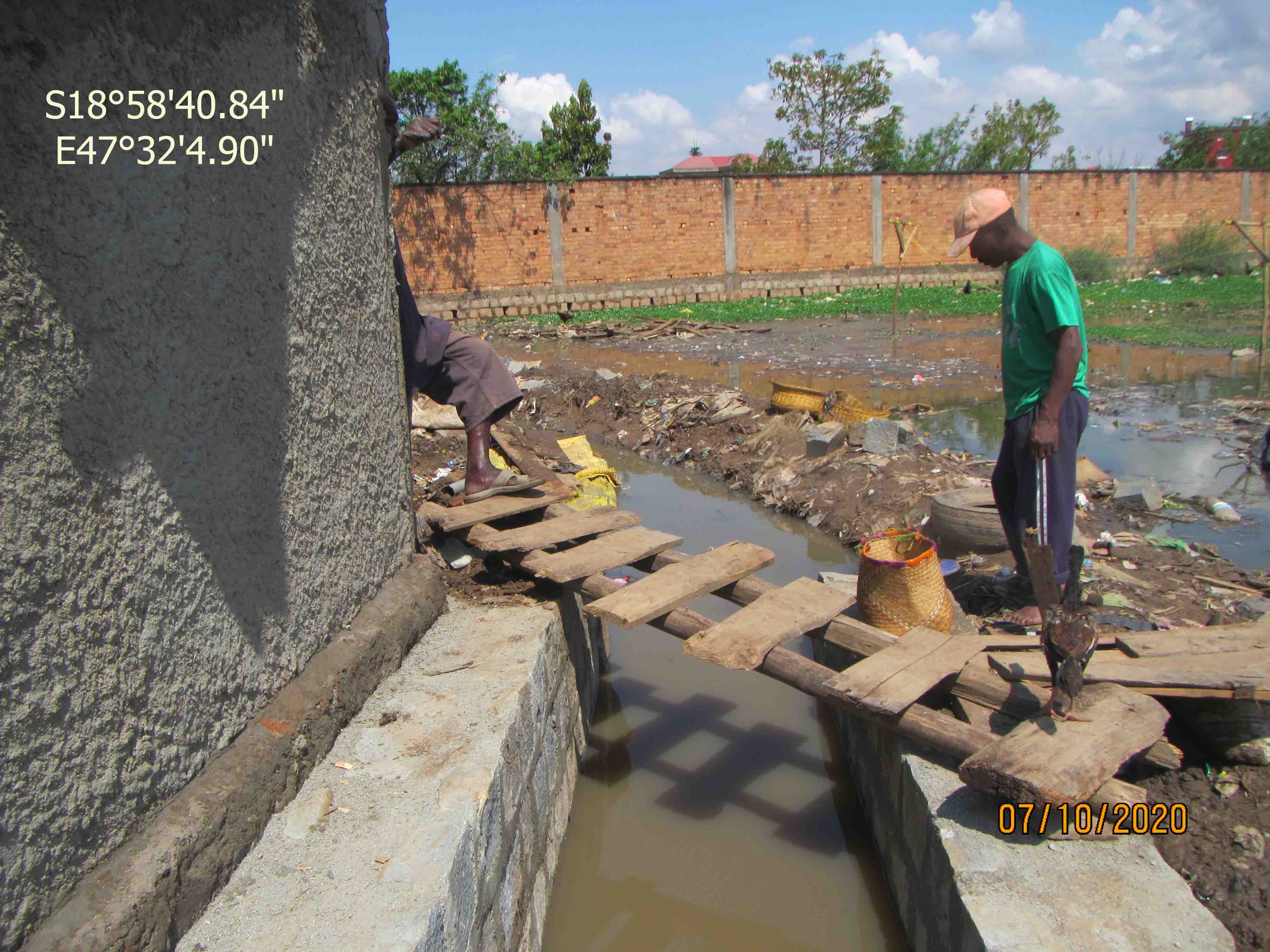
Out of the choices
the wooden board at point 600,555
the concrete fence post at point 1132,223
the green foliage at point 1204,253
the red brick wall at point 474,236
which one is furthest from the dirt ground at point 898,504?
the concrete fence post at point 1132,223

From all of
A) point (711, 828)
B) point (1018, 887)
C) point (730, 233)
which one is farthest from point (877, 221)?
point (1018, 887)

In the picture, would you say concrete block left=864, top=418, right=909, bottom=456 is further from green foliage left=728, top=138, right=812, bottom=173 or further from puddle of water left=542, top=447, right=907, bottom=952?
green foliage left=728, top=138, right=812, bottom=173

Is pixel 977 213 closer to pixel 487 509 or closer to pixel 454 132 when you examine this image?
pixel 487 509

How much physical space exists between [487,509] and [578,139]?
95.1ft

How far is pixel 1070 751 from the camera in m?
2.05

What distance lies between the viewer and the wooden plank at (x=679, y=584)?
113 inches

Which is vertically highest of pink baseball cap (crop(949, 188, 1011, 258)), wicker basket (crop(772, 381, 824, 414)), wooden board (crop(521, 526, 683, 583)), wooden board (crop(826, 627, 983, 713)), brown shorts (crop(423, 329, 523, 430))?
pink baseball cap (crop(949, 188, 1011, 258))

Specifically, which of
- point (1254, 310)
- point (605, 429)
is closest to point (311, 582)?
point (605, 429)

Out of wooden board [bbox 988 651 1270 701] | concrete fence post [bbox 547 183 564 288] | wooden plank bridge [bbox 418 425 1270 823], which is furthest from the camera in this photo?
concrete fence post [bbox 547 183 564 288]

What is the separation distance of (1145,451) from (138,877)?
740 cm

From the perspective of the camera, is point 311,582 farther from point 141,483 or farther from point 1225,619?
point 1225,619

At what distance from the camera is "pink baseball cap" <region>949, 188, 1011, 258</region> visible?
3.12 m

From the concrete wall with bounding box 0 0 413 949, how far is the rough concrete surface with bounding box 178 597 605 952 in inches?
10.7

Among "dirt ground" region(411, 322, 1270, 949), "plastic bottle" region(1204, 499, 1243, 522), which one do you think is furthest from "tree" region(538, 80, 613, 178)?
"plastic bottle" region(1204, 499, 1243, 522)
